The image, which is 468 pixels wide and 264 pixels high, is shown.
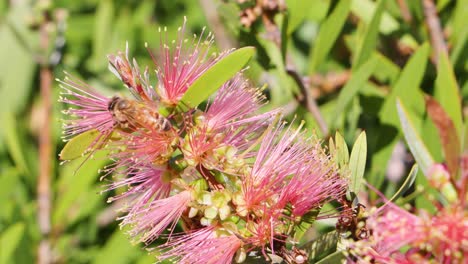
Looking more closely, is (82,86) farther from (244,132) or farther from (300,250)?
(300,250)

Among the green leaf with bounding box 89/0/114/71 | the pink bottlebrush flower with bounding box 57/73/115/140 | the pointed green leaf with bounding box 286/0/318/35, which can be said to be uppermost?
the green leaf with bounding box 89/0/114/71

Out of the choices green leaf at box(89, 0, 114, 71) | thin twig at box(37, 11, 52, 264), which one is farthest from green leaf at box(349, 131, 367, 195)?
green leaf at box(89, 0, 114, 71)

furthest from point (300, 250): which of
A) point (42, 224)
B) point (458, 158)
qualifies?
point (42, 224)

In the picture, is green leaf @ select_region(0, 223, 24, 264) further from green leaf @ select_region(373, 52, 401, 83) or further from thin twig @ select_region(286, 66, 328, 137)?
green leaf @ select_region(373, 52, 401, 83)

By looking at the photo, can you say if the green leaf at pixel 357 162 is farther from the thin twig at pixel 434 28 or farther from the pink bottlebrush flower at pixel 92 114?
the thin twig at pixel 434 28

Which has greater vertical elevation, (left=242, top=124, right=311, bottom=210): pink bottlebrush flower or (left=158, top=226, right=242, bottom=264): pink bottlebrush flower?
(left=242, top=124, right=311, bottom=210): pink bottlebrush flower

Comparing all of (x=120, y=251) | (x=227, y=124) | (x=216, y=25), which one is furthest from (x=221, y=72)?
(x=216, y=25)
